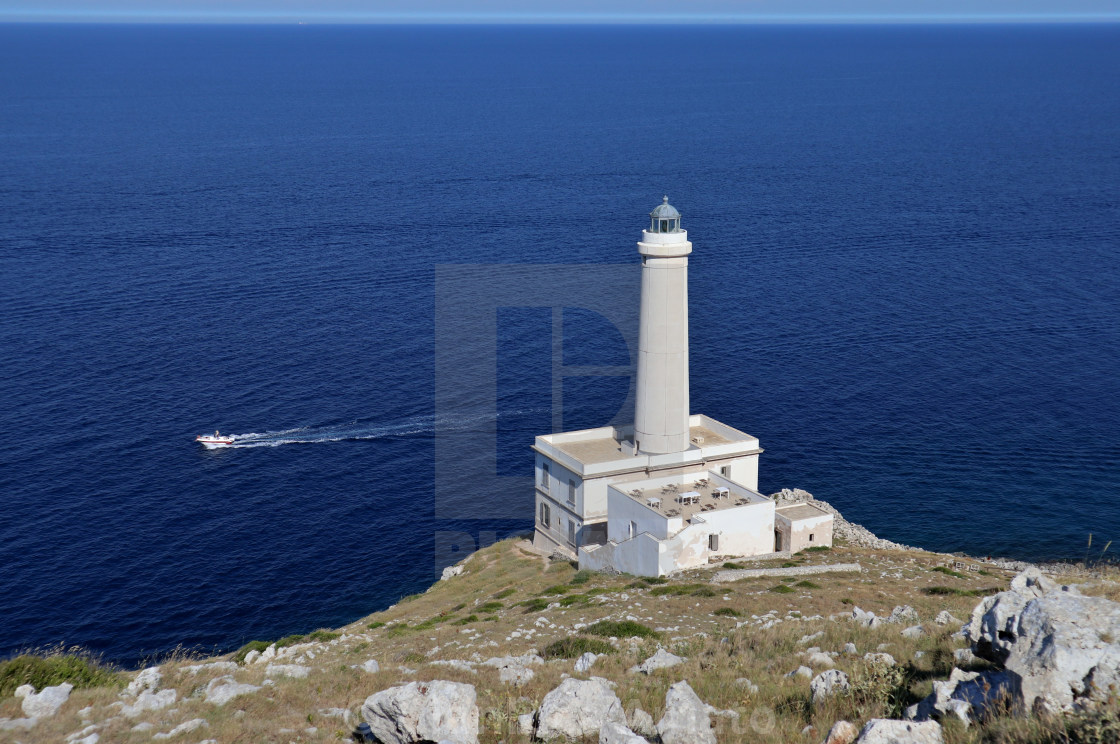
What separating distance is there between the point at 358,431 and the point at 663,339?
3811 centimetres

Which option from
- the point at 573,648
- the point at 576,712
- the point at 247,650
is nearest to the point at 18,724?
the point at 576,712

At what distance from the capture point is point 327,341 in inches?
4119

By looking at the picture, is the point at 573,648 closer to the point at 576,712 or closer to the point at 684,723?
the point at 576,712

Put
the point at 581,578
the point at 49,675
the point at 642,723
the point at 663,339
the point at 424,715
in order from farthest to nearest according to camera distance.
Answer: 1. the point at 663,339
2. the point at 581,578
3. the point at 49,675
4. the point at 642,723
5. the point at 424,715

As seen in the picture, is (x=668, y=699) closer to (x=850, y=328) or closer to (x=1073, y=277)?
(x=850, y=328)

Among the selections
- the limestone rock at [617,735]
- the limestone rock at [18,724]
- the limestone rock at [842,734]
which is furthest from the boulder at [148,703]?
the limestone rock at [842,734]

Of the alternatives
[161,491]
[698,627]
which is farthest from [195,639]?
[698,627]

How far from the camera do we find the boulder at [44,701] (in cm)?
2272

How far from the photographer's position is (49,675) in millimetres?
26641

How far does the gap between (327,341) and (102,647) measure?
162 ft

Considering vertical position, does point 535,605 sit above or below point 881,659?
below

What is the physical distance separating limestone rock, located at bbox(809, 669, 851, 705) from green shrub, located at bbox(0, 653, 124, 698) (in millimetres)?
17005

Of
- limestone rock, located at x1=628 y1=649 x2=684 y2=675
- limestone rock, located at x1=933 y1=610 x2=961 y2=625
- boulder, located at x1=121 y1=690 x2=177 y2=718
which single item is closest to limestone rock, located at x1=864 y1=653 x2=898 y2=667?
limestone rock, located at x1=628 y1=649 x2=684 y2=675

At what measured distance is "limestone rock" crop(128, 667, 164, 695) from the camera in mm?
24781
